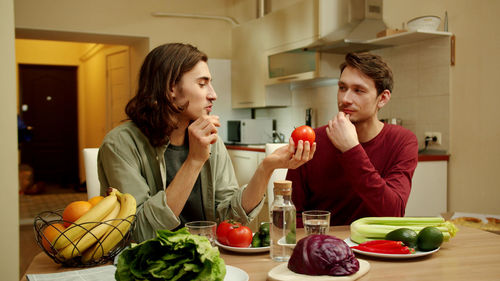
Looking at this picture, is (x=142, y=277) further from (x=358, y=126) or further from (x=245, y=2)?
(x=245, y=2)

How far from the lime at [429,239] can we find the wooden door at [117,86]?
5443 millimetres

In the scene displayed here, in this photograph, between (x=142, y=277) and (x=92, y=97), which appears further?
(x=92, y=97)

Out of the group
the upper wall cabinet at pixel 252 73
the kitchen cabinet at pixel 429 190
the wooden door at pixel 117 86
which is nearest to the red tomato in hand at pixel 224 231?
the kitchen cabinet at pixel 429 190

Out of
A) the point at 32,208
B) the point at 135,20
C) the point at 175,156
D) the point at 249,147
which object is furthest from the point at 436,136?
the point at 32,208

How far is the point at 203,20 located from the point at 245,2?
555 mm

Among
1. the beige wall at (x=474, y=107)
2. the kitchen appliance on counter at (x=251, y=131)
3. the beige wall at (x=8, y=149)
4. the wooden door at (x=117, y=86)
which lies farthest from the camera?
the wooden door at (x=117, y=86)

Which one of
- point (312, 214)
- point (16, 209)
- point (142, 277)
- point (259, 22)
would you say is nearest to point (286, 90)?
point (259, 22)

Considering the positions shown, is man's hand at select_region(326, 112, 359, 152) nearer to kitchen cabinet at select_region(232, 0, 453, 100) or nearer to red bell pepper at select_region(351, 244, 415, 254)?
red bell pepper at select_region(351, 244, 415, 254)

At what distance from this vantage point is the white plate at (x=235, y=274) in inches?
39.2

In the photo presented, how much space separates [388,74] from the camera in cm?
192

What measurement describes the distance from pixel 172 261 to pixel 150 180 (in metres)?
0.75

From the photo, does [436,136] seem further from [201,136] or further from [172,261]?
[172,261]

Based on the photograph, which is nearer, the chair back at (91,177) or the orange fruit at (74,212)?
the orange fruit at (74,212)

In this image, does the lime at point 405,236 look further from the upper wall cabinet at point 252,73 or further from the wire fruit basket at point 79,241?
the upper wall cabinet at point 252,73
